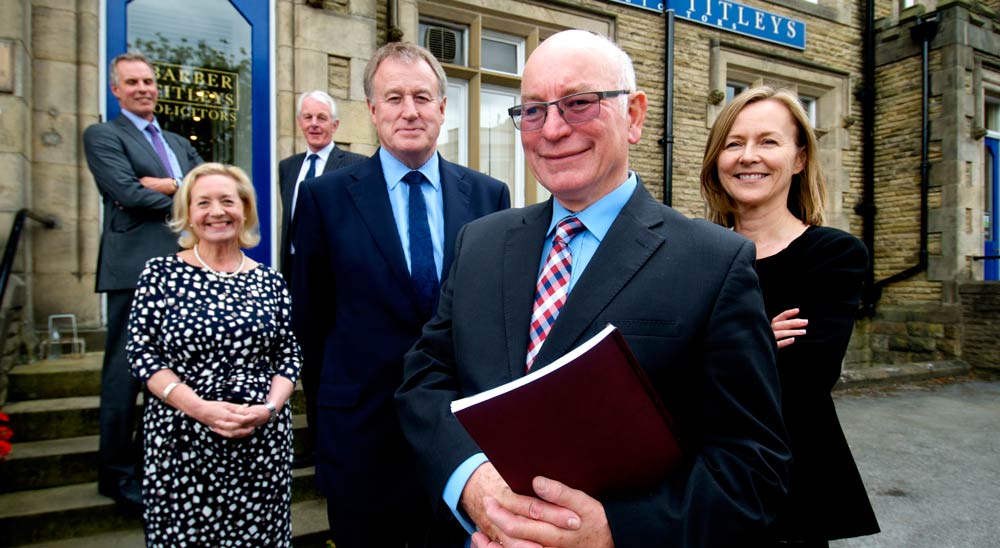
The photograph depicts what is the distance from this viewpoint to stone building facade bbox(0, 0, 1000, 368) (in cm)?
499

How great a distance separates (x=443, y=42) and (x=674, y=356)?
24.0ft

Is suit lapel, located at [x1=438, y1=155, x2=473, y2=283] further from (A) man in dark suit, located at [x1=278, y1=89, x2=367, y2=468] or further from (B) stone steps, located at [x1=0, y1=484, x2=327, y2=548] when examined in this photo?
(B) stone steps, located at [x1=0, y1=484, x2=327, y2=548]

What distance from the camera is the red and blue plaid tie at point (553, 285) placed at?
1355 mm

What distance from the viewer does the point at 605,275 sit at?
1.27 metres

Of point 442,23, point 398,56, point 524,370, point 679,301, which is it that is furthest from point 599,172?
point 442,23

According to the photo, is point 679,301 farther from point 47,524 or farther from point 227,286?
point 47,524

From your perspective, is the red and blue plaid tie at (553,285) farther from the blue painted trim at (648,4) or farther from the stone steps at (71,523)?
the blue painted trim at (648,4)

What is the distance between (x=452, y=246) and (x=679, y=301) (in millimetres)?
1217

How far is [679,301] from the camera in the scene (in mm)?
1211

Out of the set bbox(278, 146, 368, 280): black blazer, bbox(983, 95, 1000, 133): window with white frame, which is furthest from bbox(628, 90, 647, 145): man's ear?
bbox(983, 95, 1000, 133): window with white frame

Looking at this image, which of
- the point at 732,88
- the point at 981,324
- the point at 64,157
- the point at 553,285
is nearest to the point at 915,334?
the point at 981,324

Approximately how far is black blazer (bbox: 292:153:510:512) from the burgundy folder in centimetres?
117

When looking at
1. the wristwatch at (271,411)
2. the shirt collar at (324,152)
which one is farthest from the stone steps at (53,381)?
the wristwatch at (271,411)

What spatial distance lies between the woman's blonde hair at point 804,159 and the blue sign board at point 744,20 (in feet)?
25.6
